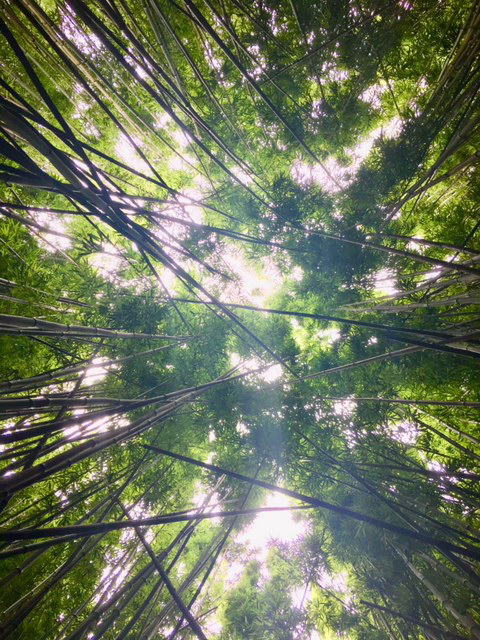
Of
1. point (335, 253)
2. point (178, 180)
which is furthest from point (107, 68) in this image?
point (335, 253)

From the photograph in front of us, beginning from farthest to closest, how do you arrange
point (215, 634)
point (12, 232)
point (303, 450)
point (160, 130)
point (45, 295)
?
point (215, 634) → point (160, 130) → point (303, 450) → point (12, 232) → point (45, 295)

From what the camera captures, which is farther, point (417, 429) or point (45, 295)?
point (417, 429)

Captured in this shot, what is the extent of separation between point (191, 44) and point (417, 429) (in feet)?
12.4

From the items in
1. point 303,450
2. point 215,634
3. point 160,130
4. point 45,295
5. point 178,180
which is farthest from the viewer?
point 215,634

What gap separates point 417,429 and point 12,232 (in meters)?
3.68

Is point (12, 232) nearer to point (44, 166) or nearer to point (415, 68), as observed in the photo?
point (44, 166)

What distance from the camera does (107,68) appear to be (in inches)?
97.3

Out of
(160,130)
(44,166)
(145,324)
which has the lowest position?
(145,324)

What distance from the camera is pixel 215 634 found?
4.16 m

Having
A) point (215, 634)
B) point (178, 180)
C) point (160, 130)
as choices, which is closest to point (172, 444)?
point (178, 180)

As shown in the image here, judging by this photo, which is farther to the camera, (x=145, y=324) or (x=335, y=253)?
(x=335, y=253)

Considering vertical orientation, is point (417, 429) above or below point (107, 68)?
below

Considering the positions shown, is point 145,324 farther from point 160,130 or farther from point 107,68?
Result: point 107,68

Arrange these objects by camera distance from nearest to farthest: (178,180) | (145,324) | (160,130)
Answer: (145,324)
(160,130)
(178,180)
